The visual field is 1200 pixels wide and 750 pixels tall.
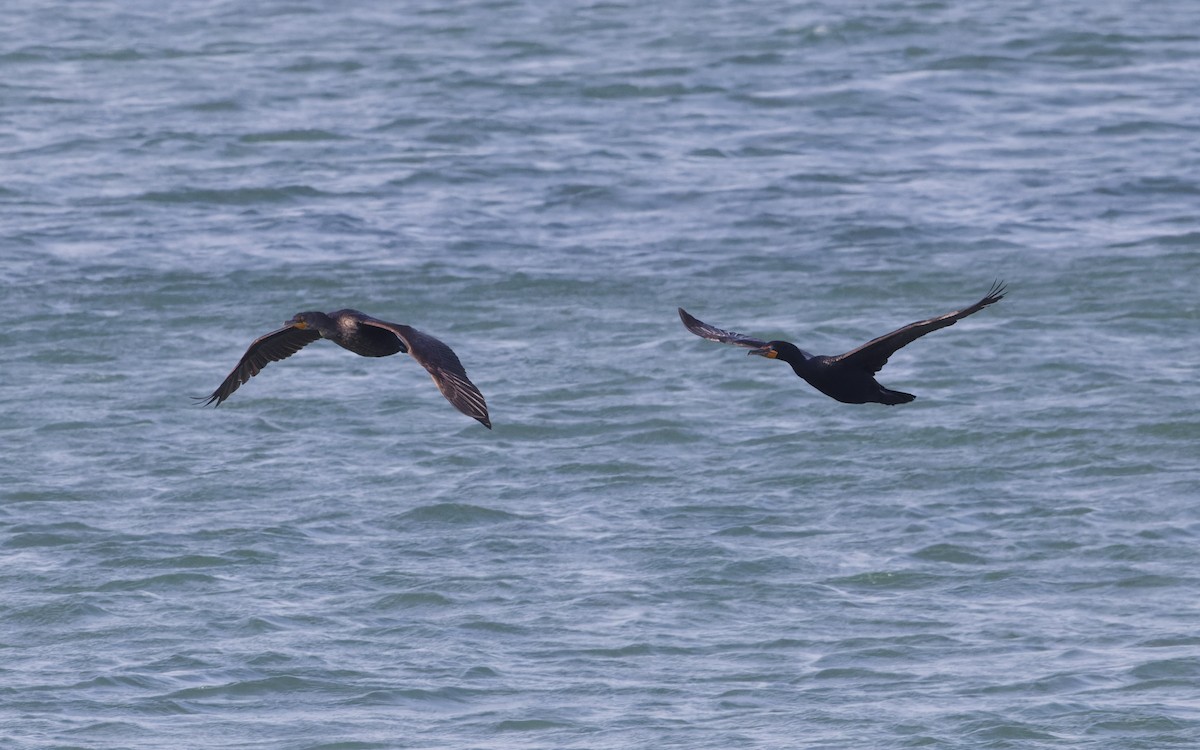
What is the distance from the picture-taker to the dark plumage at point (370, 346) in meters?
12.0

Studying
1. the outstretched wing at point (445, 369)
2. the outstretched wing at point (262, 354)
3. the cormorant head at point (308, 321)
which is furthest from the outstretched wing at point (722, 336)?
the outstretched wing at point (262, 354)

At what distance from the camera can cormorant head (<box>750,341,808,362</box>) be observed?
13078 millimetres

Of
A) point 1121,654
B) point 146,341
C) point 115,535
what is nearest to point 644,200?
point 146,341

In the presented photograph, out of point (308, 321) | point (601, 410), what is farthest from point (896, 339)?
point (601, 410)

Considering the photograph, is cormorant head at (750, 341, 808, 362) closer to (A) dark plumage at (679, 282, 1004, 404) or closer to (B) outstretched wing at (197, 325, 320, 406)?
(A) dark plumage at (679, 282, 1004, 404)

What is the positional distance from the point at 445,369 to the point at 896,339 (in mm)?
2547

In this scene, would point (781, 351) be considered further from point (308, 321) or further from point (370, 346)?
point (308, 321)

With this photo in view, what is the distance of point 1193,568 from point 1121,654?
2605mm

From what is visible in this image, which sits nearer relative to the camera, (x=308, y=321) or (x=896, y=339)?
(x=896, y=339)

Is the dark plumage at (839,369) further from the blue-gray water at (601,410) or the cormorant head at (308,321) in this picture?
the blue-gray water at (601,410)

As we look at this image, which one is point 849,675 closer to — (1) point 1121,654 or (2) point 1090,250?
(1) point 1121,654

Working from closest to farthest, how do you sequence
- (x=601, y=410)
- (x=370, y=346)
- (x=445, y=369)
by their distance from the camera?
(x=445, y=369)
(x=370, y=346)
(x=601, y=410)

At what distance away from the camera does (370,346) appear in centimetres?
1312

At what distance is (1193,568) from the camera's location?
2484cm
